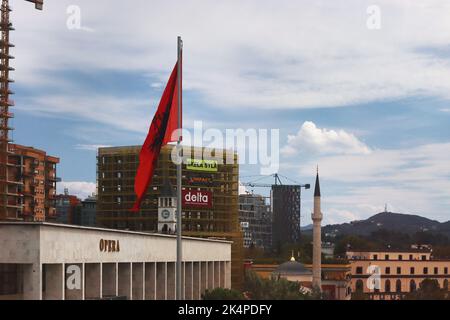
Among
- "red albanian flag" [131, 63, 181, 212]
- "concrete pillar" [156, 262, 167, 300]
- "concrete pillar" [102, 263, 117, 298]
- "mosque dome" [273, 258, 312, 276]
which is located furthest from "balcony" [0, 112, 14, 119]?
"red albanian flag" [131, 63, 181, 212]

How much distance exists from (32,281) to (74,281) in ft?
22.5

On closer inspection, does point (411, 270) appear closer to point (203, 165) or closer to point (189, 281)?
point (203, 165)

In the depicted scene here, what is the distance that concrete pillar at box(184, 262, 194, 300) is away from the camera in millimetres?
74731

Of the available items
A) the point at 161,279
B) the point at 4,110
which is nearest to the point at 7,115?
the point at 4,110

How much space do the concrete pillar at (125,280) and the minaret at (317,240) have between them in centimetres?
7079

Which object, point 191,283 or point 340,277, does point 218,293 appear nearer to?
point 191,283

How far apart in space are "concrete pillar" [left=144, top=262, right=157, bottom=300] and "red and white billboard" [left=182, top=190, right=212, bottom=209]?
6574 cm

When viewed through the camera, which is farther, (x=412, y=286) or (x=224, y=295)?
(x=412, y=286)

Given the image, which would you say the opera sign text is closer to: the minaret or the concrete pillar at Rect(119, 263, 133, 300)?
the concrete pillar at Rect(119, 263, 133, 300)

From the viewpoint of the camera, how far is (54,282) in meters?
43.1

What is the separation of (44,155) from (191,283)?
295 ft

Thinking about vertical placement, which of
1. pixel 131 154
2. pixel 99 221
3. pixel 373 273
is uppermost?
pixel 131 154
